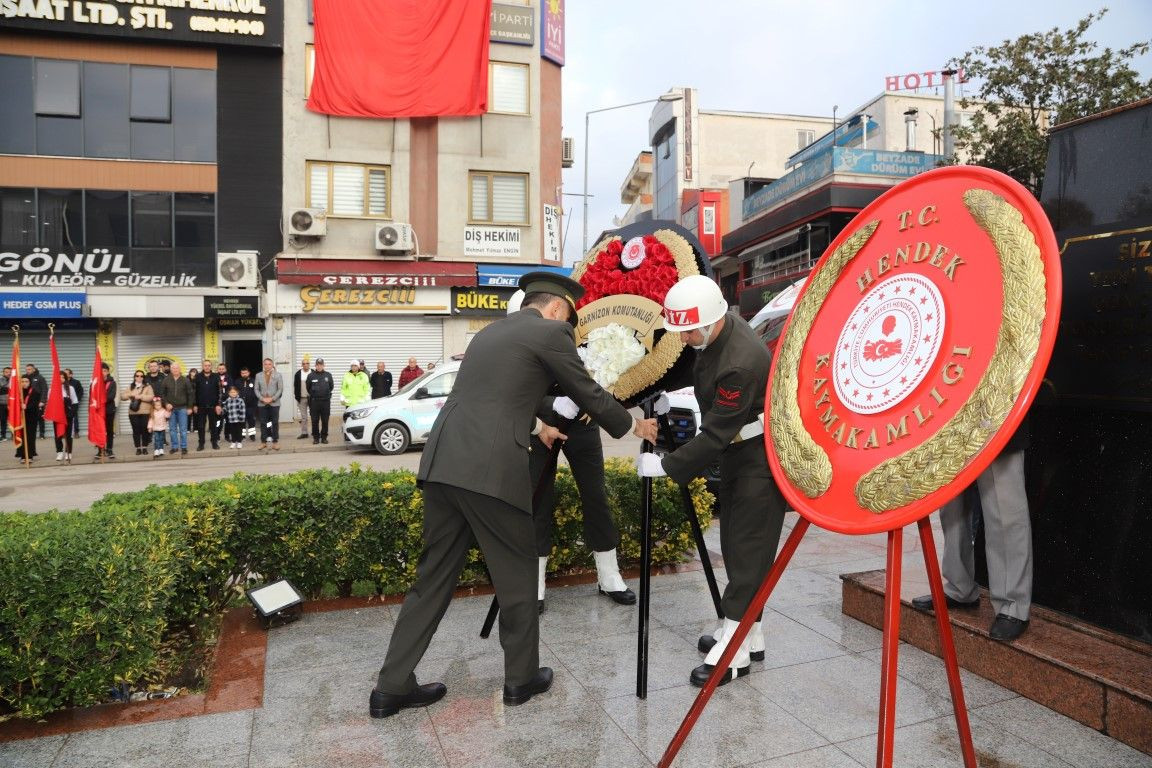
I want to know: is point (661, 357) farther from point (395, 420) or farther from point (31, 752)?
point (395, 420)

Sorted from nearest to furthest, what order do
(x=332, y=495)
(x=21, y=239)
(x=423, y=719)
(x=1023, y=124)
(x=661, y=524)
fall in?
(x=423, y=719), (x=332, y=495), (x=661, y=524), (x=1023, y=124), (x=21, y=239)

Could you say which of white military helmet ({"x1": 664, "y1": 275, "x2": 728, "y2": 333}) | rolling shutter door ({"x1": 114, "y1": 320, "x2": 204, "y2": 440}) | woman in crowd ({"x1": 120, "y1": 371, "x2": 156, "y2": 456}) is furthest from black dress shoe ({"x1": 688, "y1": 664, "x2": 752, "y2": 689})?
rolling shutter door ({"x1": 114, "y1": 320, "x2": 204, "y2": 440})

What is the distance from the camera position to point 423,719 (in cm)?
342

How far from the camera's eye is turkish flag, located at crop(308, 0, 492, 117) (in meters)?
21.0

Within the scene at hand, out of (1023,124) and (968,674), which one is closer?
(968,674)

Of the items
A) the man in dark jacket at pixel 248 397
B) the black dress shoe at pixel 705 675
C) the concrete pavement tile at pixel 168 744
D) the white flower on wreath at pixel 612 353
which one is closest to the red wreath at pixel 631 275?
the white flower on wreath at pixel 612 353

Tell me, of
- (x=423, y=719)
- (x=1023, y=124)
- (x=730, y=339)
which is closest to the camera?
(x=423, y=719)

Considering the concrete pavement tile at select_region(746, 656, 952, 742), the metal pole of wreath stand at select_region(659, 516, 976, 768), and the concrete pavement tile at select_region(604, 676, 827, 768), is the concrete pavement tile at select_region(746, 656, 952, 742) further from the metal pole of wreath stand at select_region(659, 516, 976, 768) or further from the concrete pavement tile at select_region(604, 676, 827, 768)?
the metal pole of wreath stand at select_region(659, 516, 976, 768)

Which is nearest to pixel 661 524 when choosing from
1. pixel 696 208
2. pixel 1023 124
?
pixel 1023 124

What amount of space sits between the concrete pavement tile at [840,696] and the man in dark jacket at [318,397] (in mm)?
14342

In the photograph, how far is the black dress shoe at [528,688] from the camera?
3.52 m

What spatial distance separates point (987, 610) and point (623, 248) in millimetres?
2746

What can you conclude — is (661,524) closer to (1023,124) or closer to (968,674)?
(968,674)

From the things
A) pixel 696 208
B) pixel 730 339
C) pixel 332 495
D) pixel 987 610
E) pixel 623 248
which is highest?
pixel 696 208
